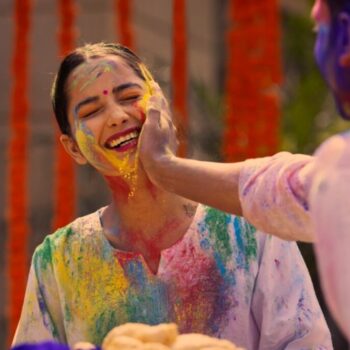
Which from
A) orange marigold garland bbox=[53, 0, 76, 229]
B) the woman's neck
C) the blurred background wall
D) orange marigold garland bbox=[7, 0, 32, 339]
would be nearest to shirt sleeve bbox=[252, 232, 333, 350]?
the woman's neck

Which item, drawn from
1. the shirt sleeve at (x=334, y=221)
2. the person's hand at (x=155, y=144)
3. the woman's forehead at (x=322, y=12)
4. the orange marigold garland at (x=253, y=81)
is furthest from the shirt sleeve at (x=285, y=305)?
the orange marigold garland at (x=253, y=81)

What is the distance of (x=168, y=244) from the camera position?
139 inches

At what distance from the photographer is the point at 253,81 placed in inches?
294

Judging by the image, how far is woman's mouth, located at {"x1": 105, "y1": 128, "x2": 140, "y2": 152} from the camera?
3.52 metres

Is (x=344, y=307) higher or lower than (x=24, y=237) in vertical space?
higher

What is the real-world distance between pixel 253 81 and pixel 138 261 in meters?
4.09

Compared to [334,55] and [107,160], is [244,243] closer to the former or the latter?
[107,160]

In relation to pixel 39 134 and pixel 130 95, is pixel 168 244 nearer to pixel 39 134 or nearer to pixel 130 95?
pixel 130 95

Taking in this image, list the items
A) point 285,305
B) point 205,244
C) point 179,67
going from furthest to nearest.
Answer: point 179,67 → point 205,244 → point 285,305

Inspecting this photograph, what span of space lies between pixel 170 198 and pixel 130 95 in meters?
0.33

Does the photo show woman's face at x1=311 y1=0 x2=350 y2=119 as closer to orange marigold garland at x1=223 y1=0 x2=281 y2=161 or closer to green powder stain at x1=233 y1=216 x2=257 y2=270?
green powder stain at x1=233 y1=216 x2=257 y2=270

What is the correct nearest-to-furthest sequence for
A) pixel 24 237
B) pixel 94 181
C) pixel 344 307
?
Result: 1. pixel 344 307
2. pixel 24 237
3. pixel 94 181

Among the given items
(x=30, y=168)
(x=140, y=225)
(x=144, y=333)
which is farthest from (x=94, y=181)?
(x=144, y=333)

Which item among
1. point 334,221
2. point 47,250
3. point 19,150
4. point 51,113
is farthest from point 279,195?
point 51,113
